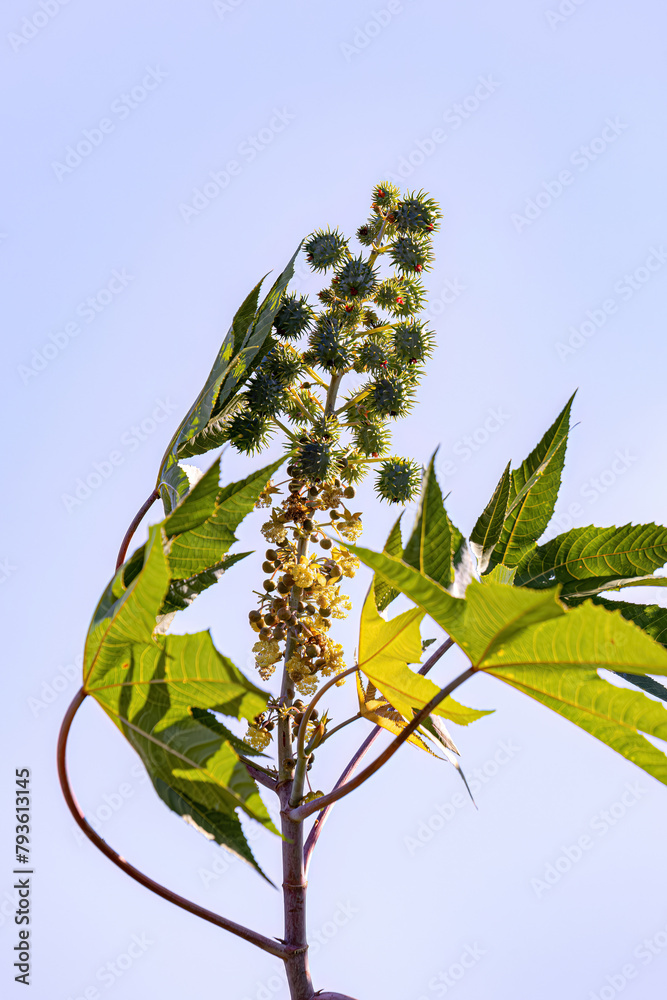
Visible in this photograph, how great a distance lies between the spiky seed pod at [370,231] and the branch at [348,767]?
1351 mm

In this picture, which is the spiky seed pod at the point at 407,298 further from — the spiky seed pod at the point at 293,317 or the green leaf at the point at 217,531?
the green leaf at the point at 217,531

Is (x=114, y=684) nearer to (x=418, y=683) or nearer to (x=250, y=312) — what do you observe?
(x=418, y=683)

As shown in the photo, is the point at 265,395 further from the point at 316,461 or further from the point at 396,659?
the point at 396,659

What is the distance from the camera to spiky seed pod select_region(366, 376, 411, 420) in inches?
91.7

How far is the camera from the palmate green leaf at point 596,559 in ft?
7.04

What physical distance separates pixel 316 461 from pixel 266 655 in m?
0.57

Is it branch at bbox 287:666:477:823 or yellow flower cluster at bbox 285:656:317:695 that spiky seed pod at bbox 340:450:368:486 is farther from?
branch at bbox 287:666:477:823

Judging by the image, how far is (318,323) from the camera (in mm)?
2357

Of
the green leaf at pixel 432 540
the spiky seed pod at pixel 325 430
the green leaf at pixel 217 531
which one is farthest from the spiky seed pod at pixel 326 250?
the green leaf at pixel 432 540

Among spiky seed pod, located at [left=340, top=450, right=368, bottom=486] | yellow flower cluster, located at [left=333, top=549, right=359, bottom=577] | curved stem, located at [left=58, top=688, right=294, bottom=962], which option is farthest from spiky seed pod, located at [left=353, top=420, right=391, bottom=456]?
curved stem, located at [left=58, top=688, right=294, bottom=962]

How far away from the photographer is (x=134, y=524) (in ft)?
7.65

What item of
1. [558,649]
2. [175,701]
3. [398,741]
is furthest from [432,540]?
[175,701]

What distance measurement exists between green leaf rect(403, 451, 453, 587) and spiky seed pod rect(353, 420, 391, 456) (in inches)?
25.9

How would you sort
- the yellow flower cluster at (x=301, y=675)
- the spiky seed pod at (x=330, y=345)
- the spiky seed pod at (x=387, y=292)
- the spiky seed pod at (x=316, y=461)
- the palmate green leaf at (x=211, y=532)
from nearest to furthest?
the palmate green leaf at (x=211, y=532), the yellow flower cluster at (x=301, y=675), the spiky seed pod at (x=316, y=461), the spiky seed pod at (x=330, y=345), the spiky seed pod at (x=387, y=292)
